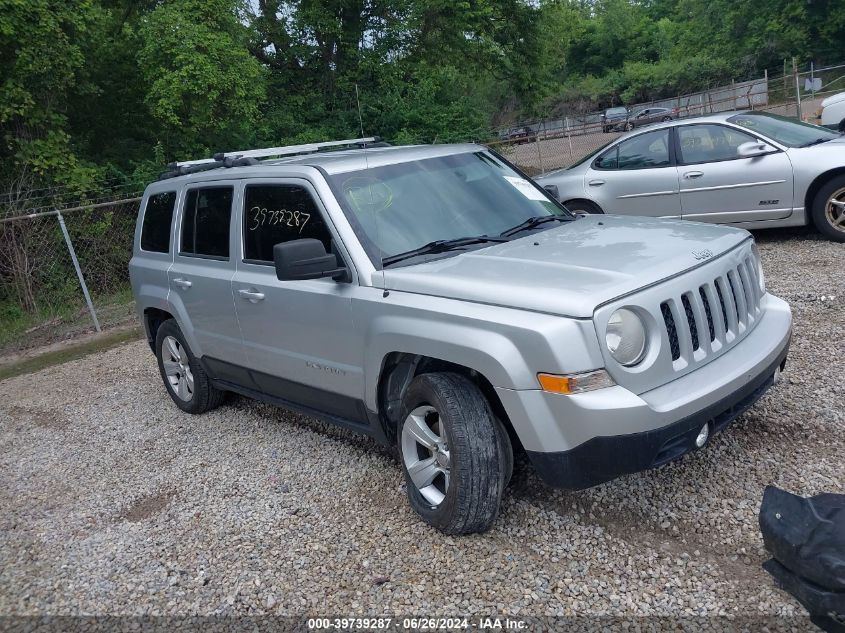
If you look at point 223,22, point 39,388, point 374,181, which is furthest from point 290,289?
point 223,22

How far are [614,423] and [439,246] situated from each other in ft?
4.83

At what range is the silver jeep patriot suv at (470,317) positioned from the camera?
3.09 meters

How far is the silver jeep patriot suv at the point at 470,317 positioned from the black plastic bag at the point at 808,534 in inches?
Answer: 18.3

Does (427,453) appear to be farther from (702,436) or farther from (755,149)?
(755,149)

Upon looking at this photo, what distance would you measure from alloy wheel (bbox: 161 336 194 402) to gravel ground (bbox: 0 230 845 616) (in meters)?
0.49

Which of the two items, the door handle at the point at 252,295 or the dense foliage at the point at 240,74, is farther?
the dense foliage at the point at 240,74

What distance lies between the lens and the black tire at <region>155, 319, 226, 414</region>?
5.68 m

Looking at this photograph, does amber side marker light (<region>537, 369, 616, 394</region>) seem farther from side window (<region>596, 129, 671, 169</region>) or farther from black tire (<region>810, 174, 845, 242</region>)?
side window (<region>596, 129, 671, 169</region>)

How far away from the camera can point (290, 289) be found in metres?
4.29

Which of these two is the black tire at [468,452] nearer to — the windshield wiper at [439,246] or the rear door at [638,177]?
the windshield wiper at [439,246]

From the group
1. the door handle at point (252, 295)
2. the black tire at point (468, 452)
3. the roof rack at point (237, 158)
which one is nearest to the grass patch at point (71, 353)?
the roof rack at point (237, 158)

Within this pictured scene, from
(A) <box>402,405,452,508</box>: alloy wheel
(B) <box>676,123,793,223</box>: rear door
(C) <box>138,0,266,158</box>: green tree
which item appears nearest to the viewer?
(A) <box>402,405,452,508</box>: alloy wheel

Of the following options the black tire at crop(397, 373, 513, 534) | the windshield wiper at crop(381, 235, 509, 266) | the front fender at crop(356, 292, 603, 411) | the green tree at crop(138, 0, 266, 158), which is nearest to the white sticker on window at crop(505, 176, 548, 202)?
the windshield wiper at crop(381, 235, 509, 266)

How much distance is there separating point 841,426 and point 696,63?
51.5 m
